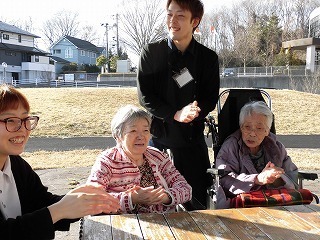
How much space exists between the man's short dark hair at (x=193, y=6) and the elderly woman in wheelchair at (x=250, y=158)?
2.71 ft

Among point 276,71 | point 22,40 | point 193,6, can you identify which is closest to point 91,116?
point 193,6

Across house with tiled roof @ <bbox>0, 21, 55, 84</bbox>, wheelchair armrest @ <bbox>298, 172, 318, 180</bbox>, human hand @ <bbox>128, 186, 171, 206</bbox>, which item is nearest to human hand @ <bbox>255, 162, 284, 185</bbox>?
wheelchair armrest @ <bbox>298, 172, 318, 180</bbox>

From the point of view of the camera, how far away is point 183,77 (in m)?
2.90

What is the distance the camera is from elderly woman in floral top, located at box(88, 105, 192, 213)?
7.94ft

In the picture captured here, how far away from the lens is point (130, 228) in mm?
1931

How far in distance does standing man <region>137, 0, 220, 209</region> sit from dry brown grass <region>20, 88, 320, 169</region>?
4.07 m

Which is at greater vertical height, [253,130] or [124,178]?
Answer: [253,130]

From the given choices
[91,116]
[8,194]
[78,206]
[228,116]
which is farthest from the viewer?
[91,116]

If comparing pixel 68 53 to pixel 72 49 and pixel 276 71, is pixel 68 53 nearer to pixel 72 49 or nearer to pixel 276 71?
pixel 72 49

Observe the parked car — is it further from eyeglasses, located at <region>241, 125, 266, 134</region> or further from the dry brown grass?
eyeglasses, located at <region>241, 125, 266, 134</region>

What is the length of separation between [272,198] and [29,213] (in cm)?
152

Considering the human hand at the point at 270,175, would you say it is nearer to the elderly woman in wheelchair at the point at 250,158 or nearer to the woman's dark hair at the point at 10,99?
the elderly woman in wheelchair at the point at 250,158

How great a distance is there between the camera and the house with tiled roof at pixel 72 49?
5764 centimetres

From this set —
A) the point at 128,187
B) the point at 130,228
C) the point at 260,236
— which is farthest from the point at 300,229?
the point at 128,187
